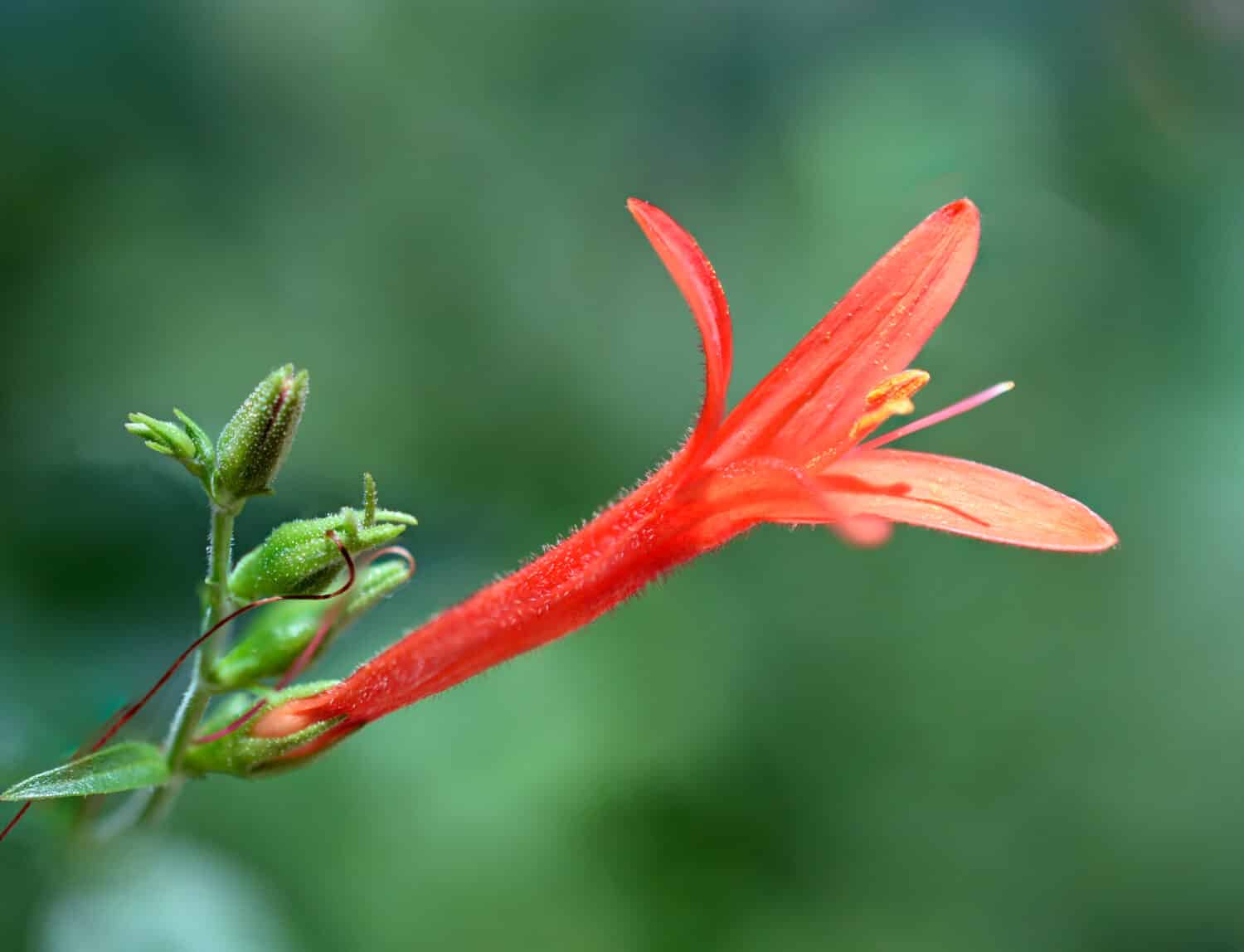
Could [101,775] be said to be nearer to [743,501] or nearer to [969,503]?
[743,501]

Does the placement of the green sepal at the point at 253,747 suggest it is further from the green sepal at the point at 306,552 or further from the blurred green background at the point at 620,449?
the blurred green background at the point at 620,449

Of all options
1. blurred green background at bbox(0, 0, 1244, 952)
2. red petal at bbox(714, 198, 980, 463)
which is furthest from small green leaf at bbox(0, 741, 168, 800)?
red petal at bbox(714, 198, 980, 463)

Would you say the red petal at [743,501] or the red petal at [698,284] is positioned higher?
the red petal at [698,284]

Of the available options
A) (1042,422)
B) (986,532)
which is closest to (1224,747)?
(1042,422)

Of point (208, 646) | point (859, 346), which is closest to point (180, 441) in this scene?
point (208, 646)

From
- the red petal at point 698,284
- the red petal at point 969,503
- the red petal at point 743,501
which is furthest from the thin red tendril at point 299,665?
the red petal at point 969,503

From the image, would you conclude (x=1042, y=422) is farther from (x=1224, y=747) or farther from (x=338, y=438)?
(x=338, y=438)

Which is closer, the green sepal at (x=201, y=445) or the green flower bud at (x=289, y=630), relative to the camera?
the green sepal at (x=201, y=445)
